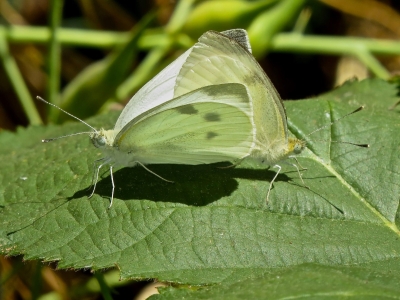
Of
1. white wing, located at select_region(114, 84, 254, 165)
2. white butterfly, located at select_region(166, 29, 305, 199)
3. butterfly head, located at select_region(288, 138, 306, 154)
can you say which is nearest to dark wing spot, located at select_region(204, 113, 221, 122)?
white wing, located at select_region(114, 84, 254, 165)

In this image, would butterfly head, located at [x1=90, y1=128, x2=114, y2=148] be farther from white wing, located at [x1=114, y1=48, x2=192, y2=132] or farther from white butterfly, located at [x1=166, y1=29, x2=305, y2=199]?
white butterfly, located at [x1=166, y1=29, x2=305, y2=199]

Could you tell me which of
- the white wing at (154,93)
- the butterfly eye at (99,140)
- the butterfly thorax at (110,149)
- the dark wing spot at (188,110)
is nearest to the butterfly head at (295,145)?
the dark wing spot at (188,110)

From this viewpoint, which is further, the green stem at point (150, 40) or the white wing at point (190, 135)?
the green stem at point (150, 40)

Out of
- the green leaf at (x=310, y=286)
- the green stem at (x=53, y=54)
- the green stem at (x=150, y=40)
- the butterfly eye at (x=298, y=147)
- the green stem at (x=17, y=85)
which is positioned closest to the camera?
the green leaf at (x=310, y=286)

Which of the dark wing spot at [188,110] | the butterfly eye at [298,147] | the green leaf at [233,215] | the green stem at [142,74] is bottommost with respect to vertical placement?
the green leaf at [233,215]

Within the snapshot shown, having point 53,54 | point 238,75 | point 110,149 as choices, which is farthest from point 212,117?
point 53,54

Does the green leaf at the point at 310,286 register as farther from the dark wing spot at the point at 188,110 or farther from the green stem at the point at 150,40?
the green stem at the point at 150,40

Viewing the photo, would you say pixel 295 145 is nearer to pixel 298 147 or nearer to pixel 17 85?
pixel 298 147

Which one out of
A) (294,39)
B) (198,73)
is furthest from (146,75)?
(198,73)
